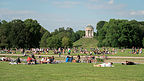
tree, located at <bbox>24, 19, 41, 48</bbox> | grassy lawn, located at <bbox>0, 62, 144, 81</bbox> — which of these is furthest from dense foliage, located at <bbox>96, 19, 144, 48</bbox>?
grassy lawn, located at <bbox>0, 62, 144, 81</bbox>

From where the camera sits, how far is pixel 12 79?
1409cm

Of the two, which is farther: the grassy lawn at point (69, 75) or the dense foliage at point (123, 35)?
the dense foliage at point (123, 35)

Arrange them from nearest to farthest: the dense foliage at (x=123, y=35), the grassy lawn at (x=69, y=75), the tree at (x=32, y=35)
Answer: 1. the grassy lawn at (x=69, y=75)
2. the tree at (x=32, y=35)
3. the dense foliage at (x=123, y=35)

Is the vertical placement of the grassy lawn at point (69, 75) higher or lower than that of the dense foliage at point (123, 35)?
lower

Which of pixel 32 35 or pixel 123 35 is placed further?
pixel 123 35

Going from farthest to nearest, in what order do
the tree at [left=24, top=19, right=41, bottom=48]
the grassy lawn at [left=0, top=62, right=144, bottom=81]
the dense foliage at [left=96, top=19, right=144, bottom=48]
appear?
the dense foliage at [left=96, top=19, right=144, bottom=48] → the tree at [left=24, top=19, right=41, bottom=48] → the grassy lawn at [left=0, top=62, right=144, bottom=81]

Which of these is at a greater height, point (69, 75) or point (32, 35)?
point (32, 35)

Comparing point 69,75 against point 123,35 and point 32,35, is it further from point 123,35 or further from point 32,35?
point 123,35

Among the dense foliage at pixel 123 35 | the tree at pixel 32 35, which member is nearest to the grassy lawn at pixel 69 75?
the tree at pixel 32 35

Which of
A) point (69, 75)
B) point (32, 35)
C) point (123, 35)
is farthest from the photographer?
point (123, 35)

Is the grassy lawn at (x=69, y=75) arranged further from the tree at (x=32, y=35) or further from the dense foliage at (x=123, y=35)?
the dense foliage at (x=123, y=35)

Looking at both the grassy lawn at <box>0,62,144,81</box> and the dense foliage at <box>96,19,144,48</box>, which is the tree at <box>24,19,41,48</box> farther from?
the grassy lawn at <box>0,62,144,81</box>

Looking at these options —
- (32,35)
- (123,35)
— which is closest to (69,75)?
(32,35)

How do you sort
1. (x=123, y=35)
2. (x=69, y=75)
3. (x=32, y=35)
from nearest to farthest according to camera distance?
(x=69, y=75), (x=32, y=35), (x=123, y=35)
